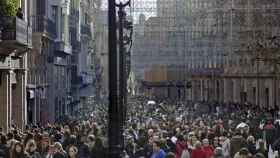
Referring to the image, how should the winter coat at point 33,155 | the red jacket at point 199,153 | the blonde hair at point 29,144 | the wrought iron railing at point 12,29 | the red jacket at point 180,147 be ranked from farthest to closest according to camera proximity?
the wrought iron railing at point 12,29 < the red jacket at point 180,147 < the blonde hair at point 29,144 < the red jacket at point 199,153 < the winter coat at point 33,155

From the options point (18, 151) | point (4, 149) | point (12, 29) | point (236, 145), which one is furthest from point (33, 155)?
point (12, 29)

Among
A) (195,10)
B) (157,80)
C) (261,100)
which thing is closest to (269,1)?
(261,100)

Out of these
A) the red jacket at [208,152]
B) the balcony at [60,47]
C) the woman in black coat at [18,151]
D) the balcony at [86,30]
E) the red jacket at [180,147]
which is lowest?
the red jacket at [180,147]

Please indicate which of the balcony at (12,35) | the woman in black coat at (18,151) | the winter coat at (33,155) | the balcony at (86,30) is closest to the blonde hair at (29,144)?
the winter coat at (33,155)

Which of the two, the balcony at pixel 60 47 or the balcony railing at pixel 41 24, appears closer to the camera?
the balcony railing at pixel 41 24

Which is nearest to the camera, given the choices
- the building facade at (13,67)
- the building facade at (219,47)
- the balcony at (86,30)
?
the building facade at (13,67)

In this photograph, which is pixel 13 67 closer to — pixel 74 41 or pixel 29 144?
pixel 29 144

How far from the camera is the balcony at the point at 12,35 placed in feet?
86.3

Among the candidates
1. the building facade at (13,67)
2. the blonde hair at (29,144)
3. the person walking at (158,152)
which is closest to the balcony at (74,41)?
the building facade at (13,67)

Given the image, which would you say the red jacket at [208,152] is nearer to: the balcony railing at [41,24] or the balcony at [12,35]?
the balcony at [12,35]

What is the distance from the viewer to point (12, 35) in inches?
1067

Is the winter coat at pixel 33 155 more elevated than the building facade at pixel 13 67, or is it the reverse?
the building facade at pixel 13 67

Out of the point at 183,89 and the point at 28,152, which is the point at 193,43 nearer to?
the point at 183,89

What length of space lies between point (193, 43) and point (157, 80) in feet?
64.8
